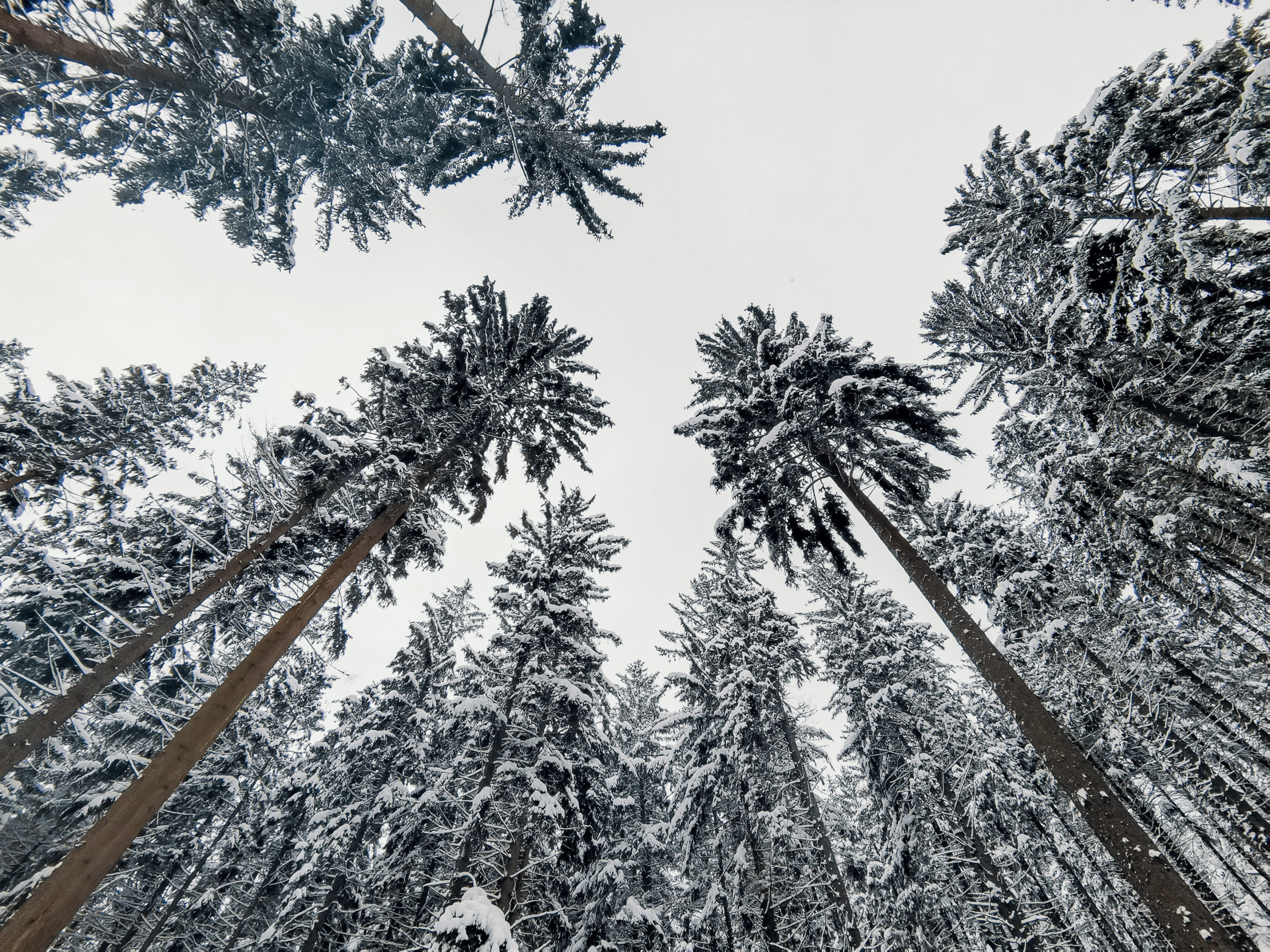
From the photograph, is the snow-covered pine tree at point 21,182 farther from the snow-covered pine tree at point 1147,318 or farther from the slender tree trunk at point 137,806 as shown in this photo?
the snow-covered pine tree at point 1147,318

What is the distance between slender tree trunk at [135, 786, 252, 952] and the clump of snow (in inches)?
662

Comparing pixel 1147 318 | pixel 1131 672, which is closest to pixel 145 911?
pixel 1131 672

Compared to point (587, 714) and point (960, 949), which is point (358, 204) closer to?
point (587, 714)

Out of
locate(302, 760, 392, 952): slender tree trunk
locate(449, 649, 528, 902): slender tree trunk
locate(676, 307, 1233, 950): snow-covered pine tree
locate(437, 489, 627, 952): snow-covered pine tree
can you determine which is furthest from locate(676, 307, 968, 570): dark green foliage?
locate(302, 760, 392, 952): slender tree trunk

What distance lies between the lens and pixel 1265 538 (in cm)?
883

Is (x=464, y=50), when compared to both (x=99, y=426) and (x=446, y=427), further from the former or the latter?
(x=99, y=426)

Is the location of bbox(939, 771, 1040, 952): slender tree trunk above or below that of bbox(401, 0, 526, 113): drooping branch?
below

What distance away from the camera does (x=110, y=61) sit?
7.57 meters

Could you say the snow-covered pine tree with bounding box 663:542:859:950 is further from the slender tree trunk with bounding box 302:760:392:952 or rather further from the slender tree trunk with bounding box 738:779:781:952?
the slender tree trunk with bounding box 302:760:392:952

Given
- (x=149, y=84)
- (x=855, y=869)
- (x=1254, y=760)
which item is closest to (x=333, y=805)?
(x=855, y=869)

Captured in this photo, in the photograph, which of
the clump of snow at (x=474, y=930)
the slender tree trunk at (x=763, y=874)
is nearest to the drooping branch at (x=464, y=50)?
the clump of snow at (x=474, y=930)

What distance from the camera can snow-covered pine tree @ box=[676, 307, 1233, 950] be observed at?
6.20 metres

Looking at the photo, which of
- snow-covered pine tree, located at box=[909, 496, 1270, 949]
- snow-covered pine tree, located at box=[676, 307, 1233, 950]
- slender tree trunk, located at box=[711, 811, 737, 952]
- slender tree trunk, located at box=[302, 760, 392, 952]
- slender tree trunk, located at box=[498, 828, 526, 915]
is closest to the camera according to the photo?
snow-covered pine tree, located at box=[676, 307, 1233, 950]

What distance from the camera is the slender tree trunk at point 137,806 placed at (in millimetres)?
3896
